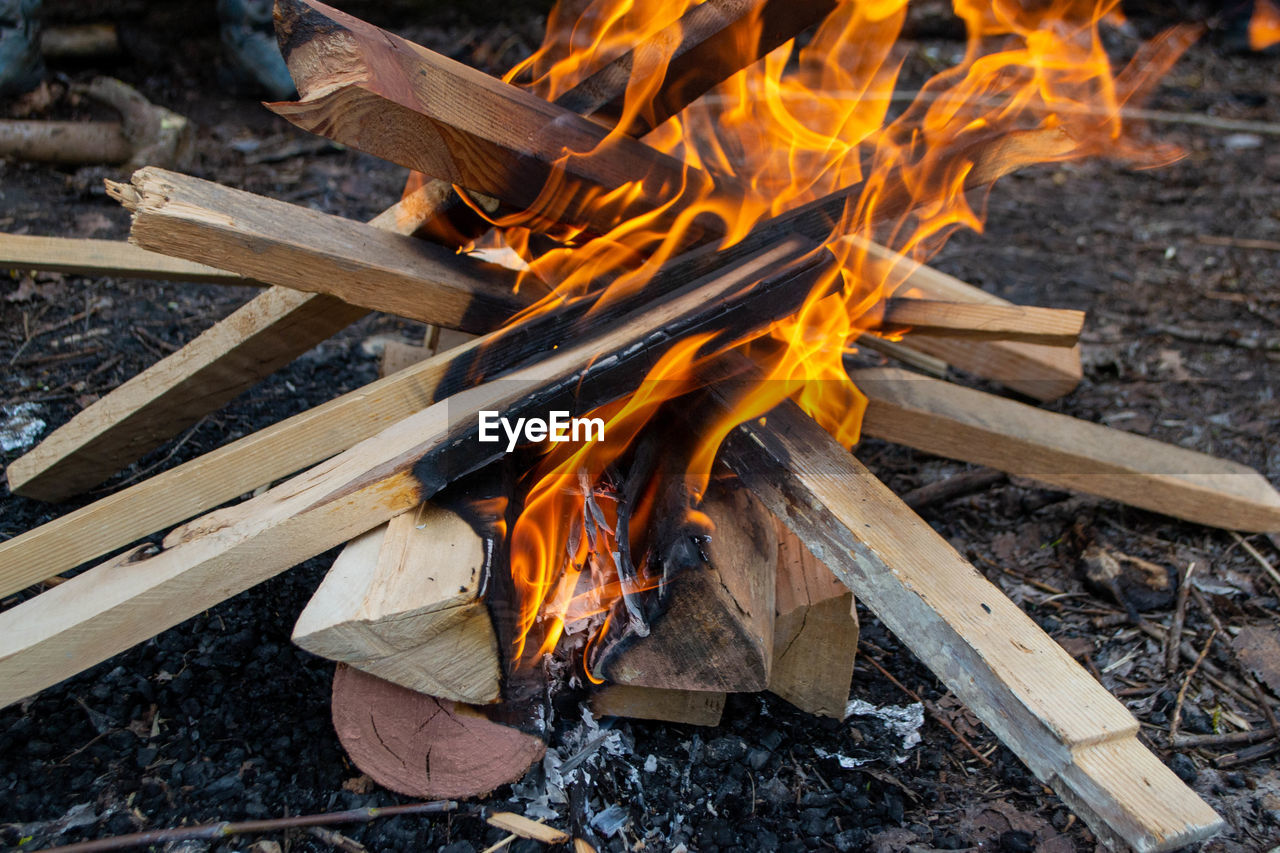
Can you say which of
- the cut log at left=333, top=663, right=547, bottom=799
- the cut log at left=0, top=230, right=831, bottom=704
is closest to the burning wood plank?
the cut log at left=0, top=230, right=831, bottom=704

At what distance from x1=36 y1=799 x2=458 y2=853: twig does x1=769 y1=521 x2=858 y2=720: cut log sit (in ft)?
2.67

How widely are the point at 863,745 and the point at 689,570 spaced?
2.30 feet

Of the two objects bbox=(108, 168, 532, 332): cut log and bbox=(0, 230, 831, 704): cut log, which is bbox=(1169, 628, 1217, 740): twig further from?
bbox=(108, 168, 532, 332): cut log

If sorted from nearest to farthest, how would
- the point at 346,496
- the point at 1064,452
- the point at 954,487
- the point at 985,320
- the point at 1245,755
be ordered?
the point at 346,496 < the point at 1245,755 < the point at 985,320 < the point at 1064,452 < the point at 954,487

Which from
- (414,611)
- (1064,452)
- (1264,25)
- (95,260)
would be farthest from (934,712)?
(1264,25)

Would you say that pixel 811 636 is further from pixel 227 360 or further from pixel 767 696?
pixel 227 360

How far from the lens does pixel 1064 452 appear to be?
8.76 feet

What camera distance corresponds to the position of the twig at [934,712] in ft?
6.96

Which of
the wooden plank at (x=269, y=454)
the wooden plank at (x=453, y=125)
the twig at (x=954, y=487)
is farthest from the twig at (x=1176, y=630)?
the wooden plank at (x=453, y=125)

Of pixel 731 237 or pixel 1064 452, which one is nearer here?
pixel 731 237

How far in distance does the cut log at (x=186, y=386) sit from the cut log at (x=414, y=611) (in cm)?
81

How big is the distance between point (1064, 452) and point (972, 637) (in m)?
1.25

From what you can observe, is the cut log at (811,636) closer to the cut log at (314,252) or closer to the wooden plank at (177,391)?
the cut log at (314,252)

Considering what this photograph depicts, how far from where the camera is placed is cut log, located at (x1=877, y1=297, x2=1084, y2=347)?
96.8 inches
